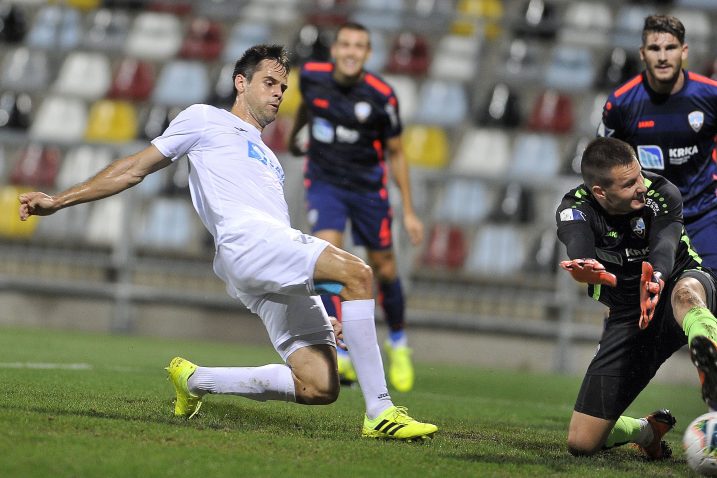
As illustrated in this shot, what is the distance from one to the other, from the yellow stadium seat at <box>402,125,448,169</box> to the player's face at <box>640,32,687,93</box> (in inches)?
320

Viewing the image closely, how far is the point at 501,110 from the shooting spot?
15359mm

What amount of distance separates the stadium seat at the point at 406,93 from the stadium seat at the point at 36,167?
14.8 ft

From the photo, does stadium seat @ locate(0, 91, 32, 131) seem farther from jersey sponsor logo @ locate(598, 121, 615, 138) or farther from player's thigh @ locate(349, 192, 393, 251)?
jersey sponsor logo @ locate(598, 121, 615, 138)

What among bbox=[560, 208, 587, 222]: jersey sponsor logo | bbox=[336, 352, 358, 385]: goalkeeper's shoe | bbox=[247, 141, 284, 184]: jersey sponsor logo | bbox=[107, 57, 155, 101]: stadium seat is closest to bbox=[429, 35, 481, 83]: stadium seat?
bbox=[107, 57, 155, 101]: stadium seat

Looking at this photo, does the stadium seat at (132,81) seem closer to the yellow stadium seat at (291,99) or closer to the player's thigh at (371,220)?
the yellow stadium seat at (291,99)

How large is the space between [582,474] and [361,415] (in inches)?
76.1

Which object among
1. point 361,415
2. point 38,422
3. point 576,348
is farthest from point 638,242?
point 576,348

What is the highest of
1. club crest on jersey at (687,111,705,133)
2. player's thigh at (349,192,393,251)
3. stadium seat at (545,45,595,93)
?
stadium seat at (545,45,595,93)

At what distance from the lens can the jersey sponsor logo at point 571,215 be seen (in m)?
5.38

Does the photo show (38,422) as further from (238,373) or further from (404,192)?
(404,192)

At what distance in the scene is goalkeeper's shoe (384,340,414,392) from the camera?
8.82m

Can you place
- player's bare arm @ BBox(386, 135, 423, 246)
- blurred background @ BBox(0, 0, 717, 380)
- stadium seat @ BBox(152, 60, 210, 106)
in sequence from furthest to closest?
stadium seat @ BBox(152, 60, 210, 106) → blurred background @ BBox(0, 0, 717, 380) → player's bare arm @ BBox(386, 135, 423, 246)

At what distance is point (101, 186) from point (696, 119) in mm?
3639

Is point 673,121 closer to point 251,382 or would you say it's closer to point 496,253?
point 251,382
